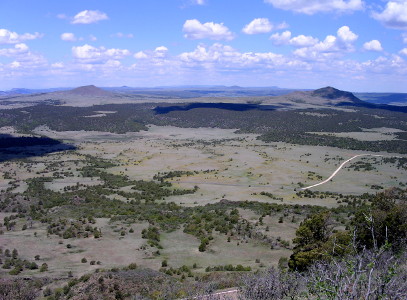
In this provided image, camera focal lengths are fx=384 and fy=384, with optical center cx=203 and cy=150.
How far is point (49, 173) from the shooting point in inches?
2894

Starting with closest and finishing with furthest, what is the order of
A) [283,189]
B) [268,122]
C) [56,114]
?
[283,189] → [268,122] → [56,114]

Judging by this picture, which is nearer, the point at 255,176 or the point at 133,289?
the point at 133,289

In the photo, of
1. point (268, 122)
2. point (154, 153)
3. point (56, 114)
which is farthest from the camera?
point (56, 114)

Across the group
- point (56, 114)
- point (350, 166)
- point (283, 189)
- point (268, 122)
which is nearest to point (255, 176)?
point (283, 189)

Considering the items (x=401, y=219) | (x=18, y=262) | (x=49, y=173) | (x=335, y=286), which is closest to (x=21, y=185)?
A: (x=49, y=173)

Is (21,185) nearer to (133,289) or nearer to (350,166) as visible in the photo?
(133,289)

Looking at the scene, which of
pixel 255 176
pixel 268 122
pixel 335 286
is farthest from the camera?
pixel 268 122

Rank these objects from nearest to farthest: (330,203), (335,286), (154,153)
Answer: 1. (335,286)
2. (330,203)
3. (154,153)

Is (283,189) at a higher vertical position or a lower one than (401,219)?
lower

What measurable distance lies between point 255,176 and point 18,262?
5011cm

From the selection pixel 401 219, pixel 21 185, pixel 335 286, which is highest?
pixel 335 286

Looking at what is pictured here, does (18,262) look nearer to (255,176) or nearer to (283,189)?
(283,189)

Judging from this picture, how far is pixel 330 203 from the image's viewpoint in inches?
1935

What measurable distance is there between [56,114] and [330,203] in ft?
523
